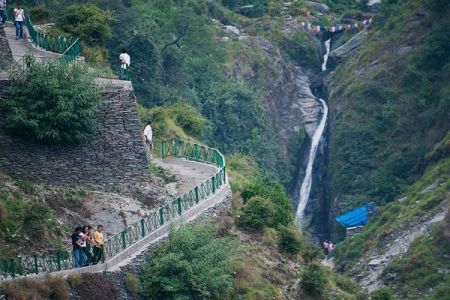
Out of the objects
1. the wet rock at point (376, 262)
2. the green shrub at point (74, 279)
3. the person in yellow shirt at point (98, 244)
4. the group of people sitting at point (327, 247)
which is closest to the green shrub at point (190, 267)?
the person in yellow shirt at point (98, 244)

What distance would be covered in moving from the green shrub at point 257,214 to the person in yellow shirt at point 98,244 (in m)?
9.44

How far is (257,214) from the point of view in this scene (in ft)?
158

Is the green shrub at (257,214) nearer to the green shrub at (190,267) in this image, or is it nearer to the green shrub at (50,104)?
the green shrub at (190,267)

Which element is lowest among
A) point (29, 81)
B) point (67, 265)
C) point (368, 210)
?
point (368, 210)

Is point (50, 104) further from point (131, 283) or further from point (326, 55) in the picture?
point (326, 55)

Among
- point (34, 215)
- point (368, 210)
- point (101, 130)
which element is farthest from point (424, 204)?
point (34, 215)

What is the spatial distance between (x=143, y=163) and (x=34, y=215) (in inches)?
250

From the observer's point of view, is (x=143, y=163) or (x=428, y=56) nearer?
(x=143, y=163)

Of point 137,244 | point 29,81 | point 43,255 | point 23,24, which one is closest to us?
point 43,255

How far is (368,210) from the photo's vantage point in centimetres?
7081

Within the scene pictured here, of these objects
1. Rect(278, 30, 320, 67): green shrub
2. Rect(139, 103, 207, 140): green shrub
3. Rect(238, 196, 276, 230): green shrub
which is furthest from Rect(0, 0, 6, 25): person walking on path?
Rect(278, 30, 320, 67): green shrub

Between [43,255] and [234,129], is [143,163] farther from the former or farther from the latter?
[234,129]

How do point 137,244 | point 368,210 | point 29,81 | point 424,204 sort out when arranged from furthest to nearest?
point 368,210 < point 424,204 < point 29,81 < point 137,244

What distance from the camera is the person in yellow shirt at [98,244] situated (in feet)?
127
